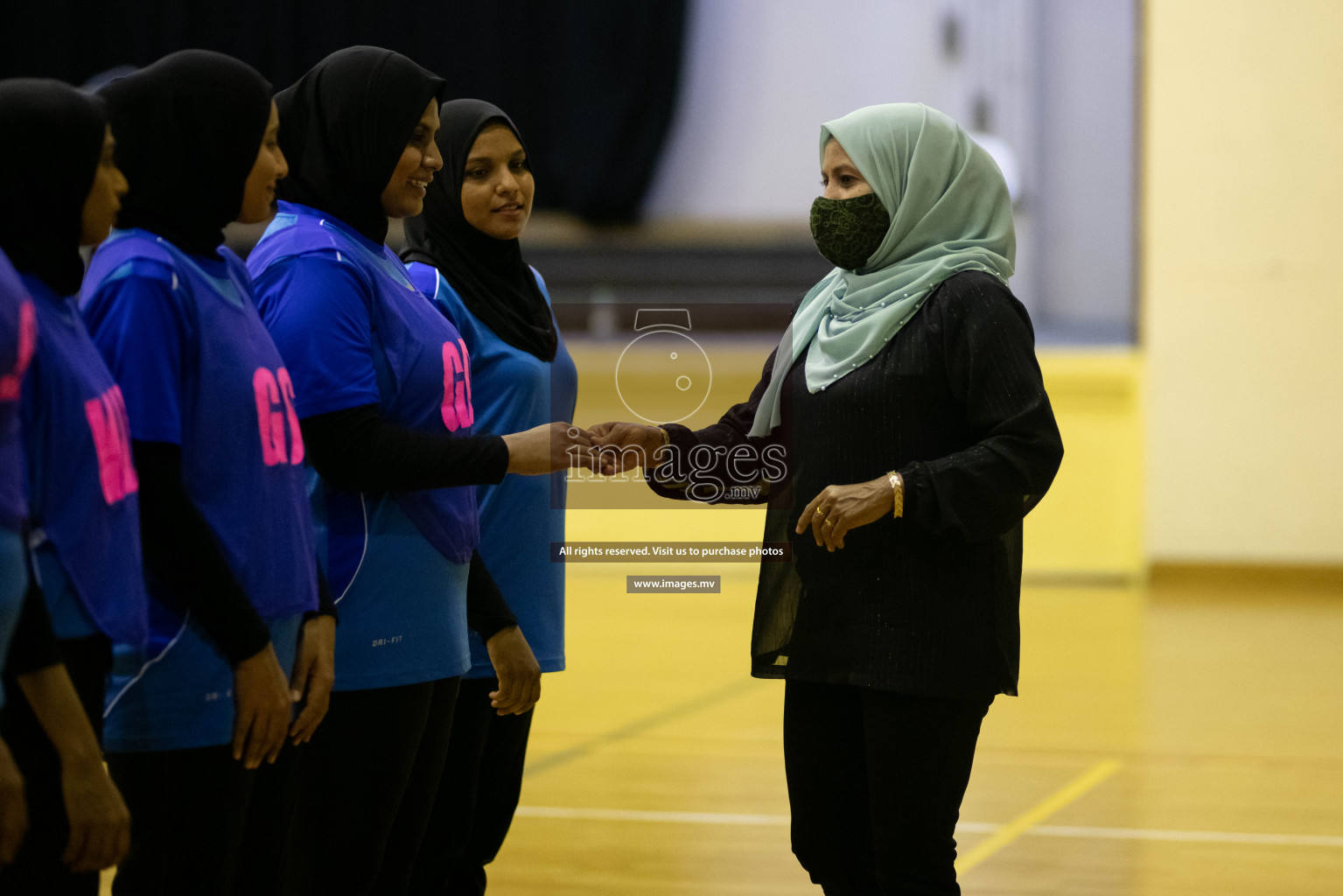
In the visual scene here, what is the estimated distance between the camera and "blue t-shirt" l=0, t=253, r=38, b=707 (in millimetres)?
1089

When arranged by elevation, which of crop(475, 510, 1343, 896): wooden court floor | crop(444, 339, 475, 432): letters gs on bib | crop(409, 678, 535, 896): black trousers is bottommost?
crop(475, 510, 1343, 896): wooden court floor

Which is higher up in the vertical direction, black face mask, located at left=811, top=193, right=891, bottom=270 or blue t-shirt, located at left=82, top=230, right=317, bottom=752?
black face mask, located at left=811, top=193, right=891, bottom=270

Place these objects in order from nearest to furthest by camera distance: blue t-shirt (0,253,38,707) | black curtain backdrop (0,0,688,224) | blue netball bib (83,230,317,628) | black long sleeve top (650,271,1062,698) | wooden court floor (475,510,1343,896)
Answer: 1. blue t-shirt (0,253,38,707)
2. blue netball bib (83,230,317,628)
3. black long sleeve top (650,271,1062,698)
4. wooden court floor (475,510,1343,896)
5. black curtain backdrop (0,0,688,224)

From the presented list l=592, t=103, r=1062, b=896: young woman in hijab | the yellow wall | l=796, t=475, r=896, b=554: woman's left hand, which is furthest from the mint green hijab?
the yellow wall

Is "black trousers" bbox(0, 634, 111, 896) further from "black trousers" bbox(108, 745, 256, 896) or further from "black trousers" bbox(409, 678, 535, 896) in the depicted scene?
"black trousers" bbox(409, 678, 535, 896)

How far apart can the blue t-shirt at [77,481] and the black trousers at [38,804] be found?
5 centimetres

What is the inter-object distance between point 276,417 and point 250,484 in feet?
0.25

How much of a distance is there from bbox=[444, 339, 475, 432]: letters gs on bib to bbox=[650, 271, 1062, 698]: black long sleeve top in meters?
0.44

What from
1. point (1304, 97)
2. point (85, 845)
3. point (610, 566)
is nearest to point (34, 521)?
point (85, 845)

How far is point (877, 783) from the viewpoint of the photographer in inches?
67.6

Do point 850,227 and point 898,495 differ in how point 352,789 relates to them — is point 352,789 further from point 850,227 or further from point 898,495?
point 850,227

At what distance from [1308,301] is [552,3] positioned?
4.09 m

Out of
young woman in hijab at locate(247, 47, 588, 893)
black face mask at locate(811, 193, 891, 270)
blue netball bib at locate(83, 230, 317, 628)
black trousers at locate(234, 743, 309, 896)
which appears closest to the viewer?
blue netball bib at locate(83, 230, 317, 628)

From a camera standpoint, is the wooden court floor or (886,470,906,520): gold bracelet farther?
the wooden court floor
